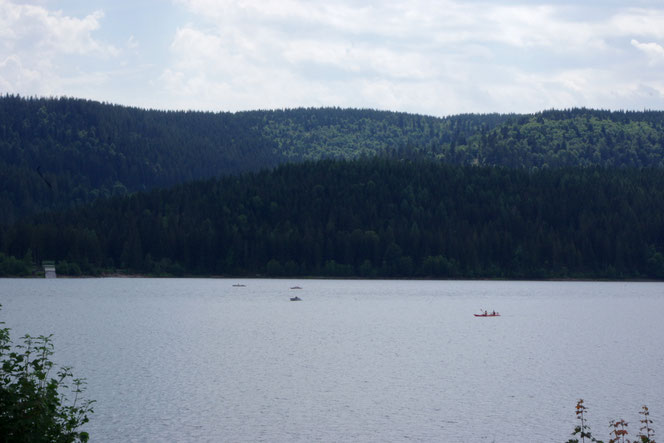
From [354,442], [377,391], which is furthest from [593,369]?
[354,442]

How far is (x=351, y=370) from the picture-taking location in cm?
6234

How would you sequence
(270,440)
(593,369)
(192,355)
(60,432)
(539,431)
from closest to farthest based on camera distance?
1. (60,432)
2. (270,440)
3. (539,431)
4. (593,369)
5. (192,355)

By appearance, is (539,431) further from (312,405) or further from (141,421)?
(141,421)

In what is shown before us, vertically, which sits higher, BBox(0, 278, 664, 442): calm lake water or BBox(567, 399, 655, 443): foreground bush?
BBox(567, 399, 655, 443): foreground bush

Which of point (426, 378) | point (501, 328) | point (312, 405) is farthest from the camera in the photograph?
point (501, 328)

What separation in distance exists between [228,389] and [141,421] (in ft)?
35.8

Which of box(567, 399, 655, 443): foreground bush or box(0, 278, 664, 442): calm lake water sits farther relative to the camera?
box(0, 278, 664, 442): calm lake water

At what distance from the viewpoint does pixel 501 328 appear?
101m

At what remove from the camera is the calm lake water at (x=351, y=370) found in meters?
42.6

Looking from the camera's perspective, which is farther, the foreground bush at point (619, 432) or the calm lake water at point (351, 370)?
the calm lake water at point (351, 370)

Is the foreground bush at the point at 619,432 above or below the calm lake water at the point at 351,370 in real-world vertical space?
above

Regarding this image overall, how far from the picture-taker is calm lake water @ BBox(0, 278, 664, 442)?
42625mm

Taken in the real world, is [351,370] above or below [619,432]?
below

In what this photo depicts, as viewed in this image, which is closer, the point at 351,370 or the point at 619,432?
the point at 619,432
